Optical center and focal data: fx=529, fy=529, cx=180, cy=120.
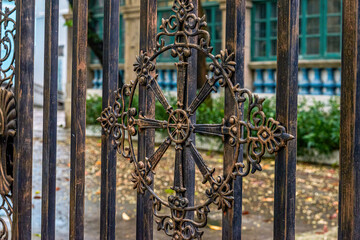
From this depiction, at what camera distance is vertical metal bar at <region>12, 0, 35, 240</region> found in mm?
1968

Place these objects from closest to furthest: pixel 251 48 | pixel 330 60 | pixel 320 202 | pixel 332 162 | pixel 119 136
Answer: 1. pixel 119 136
2. pixel 320 202
3. pixel 332 162
4. pixel 330 60
5. pixel 251 48

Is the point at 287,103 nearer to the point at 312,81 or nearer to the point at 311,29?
the point at 312,81

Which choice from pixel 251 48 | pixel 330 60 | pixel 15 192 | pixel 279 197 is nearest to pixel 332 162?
pixel 330 60

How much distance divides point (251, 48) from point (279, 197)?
9560 mm

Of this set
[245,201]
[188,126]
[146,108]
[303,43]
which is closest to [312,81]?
[303,43]

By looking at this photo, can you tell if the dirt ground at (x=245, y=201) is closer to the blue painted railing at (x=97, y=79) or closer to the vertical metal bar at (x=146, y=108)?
the vertical metal bar at (x=146, y=108)

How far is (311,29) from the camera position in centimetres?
1030

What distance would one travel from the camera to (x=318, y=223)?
185 inches

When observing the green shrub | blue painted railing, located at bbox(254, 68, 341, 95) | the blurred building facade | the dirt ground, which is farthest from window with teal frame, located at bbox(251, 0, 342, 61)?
the dirt ground

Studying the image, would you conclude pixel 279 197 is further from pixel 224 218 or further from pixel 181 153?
pixel 181 153

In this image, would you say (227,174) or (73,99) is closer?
(227,174)

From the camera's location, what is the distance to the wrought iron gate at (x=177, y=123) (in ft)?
3.67

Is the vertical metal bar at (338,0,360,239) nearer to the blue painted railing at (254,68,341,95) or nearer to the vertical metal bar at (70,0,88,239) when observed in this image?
the vertical metal bar at (70,0,88,239)

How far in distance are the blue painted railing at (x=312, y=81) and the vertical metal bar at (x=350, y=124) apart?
8.51 m
